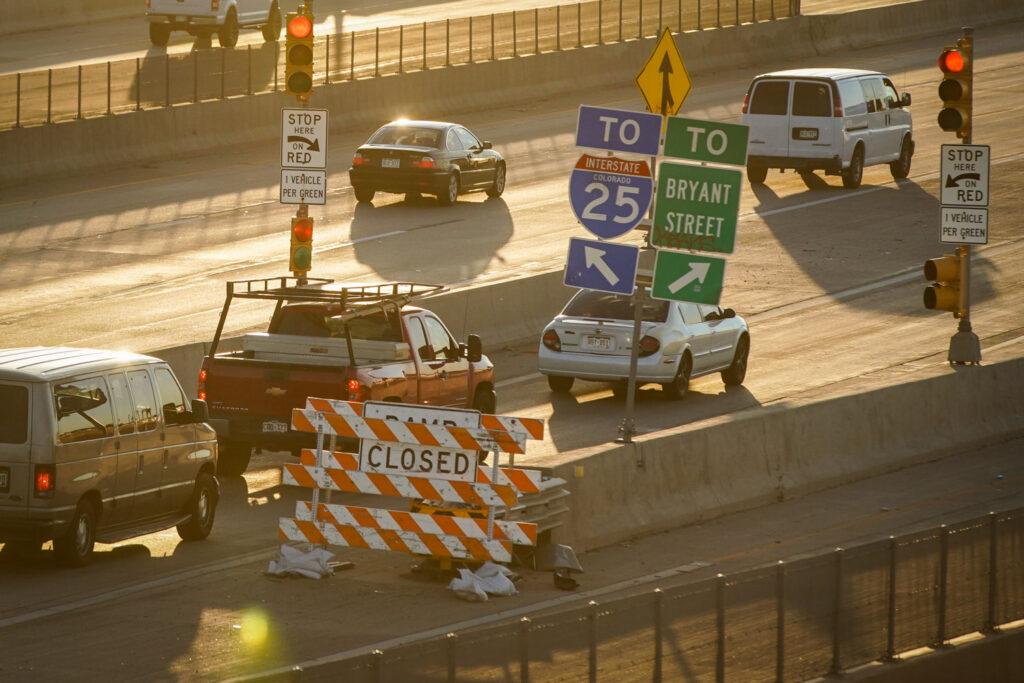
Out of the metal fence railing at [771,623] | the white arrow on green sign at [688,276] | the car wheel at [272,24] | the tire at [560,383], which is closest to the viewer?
the metal fence railing at [771,623]

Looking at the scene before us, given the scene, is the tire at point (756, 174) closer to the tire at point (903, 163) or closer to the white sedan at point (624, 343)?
the tire at point (903, 163)

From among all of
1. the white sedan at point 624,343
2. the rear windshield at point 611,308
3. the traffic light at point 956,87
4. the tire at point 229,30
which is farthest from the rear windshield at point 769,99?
the tire at point 229,30

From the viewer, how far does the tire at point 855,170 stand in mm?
40188

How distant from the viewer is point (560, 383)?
25359 mm

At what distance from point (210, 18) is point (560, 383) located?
28.2 metres

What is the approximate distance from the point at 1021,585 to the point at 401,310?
8.64 m

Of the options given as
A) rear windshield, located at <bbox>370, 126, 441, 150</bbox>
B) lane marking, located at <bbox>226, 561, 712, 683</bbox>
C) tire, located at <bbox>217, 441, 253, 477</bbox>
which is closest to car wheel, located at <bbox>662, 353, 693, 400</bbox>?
tire, located at <bbox>217, 441, 253, 477</bbox>

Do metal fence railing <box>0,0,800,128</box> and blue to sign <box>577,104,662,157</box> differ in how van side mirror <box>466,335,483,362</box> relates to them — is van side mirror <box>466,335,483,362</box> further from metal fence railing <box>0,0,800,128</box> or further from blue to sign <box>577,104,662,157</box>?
metal fence railing <box>0,0,800,128</box>

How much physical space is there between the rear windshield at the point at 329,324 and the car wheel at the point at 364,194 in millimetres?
17432

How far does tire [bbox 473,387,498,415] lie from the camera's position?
22.2 meters

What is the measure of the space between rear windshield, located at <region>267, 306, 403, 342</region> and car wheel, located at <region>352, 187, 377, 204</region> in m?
17.4

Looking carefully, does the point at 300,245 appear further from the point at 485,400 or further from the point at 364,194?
the point at 364,194

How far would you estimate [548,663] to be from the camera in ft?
32.4

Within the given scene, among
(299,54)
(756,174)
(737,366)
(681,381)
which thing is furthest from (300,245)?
(756,174)
